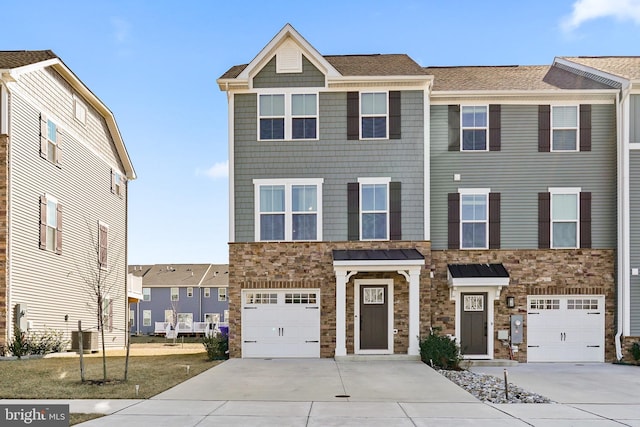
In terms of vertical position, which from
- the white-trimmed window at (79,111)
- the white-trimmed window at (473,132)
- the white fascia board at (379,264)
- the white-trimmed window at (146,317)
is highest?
the white-trimmed window at (79,111)

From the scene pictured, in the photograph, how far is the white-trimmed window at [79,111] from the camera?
2153 cm

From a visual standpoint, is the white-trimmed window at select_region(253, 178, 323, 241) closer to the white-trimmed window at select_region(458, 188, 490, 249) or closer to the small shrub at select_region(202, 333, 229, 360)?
the small shrub at select_region(202, 333, 229, 360)

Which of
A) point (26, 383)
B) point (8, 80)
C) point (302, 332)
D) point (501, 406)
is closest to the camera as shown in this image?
point (501, 406)

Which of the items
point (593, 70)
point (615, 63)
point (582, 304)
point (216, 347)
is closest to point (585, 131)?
point (593, 70)

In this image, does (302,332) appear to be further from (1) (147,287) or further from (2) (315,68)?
(1) (147,287)

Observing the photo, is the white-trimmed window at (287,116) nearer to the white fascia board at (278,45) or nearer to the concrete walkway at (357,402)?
the white fascia board at (278,45)

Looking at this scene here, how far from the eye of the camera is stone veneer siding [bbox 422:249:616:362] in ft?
58.8

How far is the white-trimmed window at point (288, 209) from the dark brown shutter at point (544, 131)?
22.3ft

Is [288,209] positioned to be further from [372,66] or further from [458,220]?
[372,66]

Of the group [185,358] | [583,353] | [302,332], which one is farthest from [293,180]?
[583,353]

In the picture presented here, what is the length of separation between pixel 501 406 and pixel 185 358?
1100cm

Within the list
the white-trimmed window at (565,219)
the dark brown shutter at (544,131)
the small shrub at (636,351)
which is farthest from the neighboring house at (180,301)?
the small shrub at (636,351)

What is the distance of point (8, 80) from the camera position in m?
16.5

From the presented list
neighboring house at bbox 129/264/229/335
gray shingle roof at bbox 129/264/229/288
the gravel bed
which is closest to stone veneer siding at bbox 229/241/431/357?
the gravel bed
